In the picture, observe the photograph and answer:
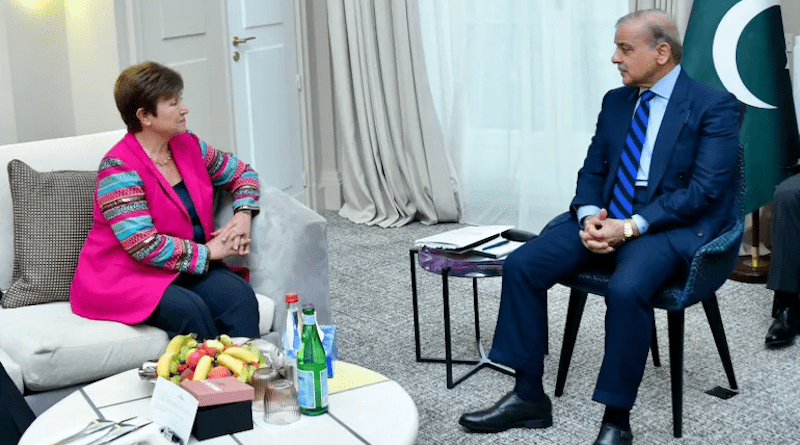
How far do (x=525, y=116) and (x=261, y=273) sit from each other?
7.31 feet

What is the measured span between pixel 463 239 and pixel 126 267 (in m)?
0.95

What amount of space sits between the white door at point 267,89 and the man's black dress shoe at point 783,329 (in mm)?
2542

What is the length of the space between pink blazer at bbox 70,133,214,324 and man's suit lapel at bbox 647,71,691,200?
127 cm

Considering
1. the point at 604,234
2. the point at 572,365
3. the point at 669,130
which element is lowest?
the point at 572,365

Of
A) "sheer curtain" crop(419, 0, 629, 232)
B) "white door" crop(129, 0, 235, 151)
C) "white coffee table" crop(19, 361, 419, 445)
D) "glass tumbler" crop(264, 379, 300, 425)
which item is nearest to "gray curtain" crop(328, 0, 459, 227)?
"sheer curtain" crop(419, 0, 629, 232)

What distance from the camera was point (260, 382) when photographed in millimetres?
2191

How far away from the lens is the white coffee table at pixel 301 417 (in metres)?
2.04

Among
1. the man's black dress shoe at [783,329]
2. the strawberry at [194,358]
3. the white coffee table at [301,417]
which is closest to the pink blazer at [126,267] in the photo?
the white coffee table at [301,417]

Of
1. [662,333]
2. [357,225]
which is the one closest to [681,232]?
[662,333]

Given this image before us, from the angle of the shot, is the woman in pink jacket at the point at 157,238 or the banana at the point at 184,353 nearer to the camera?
the banana at the point at 184,353

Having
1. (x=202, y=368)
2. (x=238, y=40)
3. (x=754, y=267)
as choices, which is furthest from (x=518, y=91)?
(x=202, y=368)

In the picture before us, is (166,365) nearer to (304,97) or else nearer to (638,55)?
(638,55)

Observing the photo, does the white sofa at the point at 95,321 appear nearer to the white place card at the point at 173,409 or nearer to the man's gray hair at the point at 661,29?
the white place card at the point at 173,409

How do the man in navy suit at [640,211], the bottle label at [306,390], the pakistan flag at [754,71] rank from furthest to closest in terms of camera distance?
1. the pakistan flag at [754,71]
2. the man in navy suit at [640,211]
3. the bottle label at [306,390]
